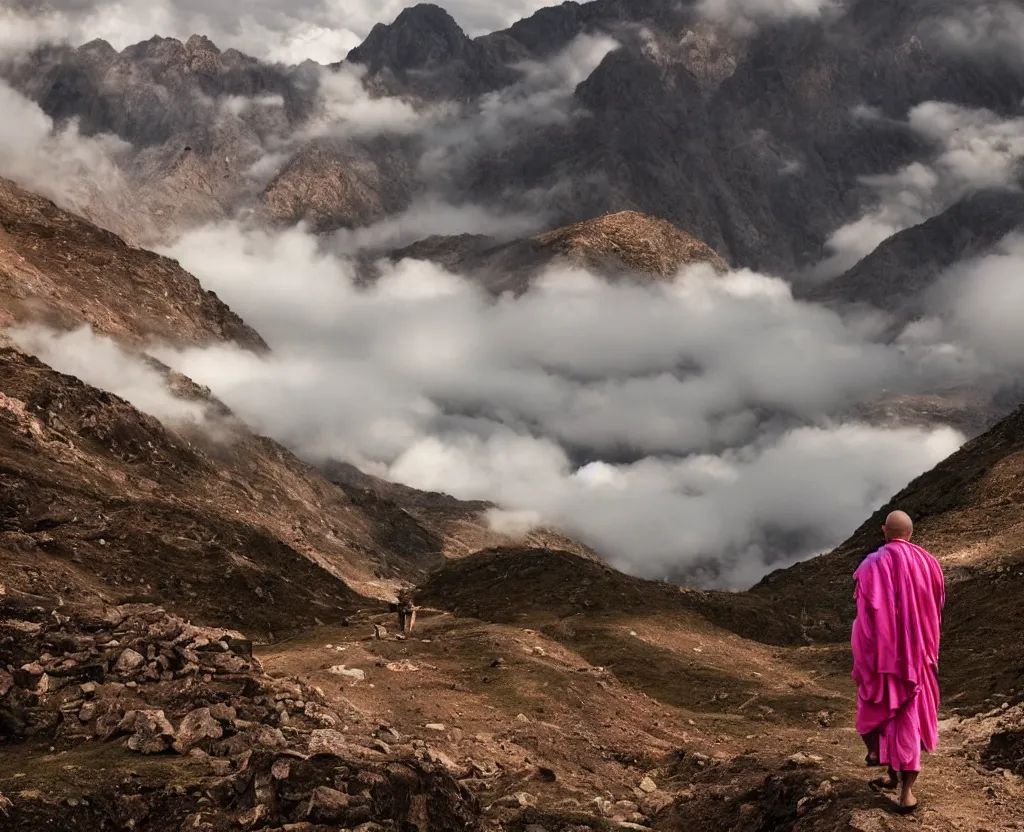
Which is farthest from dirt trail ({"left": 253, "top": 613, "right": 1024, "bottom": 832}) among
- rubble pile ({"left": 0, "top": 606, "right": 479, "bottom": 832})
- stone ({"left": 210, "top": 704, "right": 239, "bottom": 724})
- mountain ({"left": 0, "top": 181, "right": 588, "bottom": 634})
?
mountain ({"left": 0, "top": 181, "right": 588, "bottom": 634})

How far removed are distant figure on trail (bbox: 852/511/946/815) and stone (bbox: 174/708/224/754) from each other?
1132 cm

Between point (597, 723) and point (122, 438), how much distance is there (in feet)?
194

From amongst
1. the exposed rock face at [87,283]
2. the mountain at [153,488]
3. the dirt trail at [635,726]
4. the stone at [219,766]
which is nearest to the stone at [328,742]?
the stone at [219,766]

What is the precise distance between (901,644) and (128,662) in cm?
1566

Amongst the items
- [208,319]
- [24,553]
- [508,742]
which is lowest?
Answer: [508,742]

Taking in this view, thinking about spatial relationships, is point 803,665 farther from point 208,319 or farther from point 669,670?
point 208,319

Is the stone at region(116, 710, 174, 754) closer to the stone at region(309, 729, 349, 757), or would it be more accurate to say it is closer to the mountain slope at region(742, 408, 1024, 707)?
the stone at region(309, 729, 349, 757)

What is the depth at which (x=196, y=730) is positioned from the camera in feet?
58.9

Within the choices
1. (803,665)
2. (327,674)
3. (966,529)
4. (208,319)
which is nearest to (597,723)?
(327,674)

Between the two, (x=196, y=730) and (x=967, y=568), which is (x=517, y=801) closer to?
(x=196, y=730)

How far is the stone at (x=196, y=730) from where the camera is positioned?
57.4 ft

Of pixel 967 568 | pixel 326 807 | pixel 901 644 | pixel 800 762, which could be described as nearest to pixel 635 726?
pixel 800 762

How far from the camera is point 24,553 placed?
131 feet

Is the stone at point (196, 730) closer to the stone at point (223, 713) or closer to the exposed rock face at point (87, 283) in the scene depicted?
the stone at point (223, 713)
